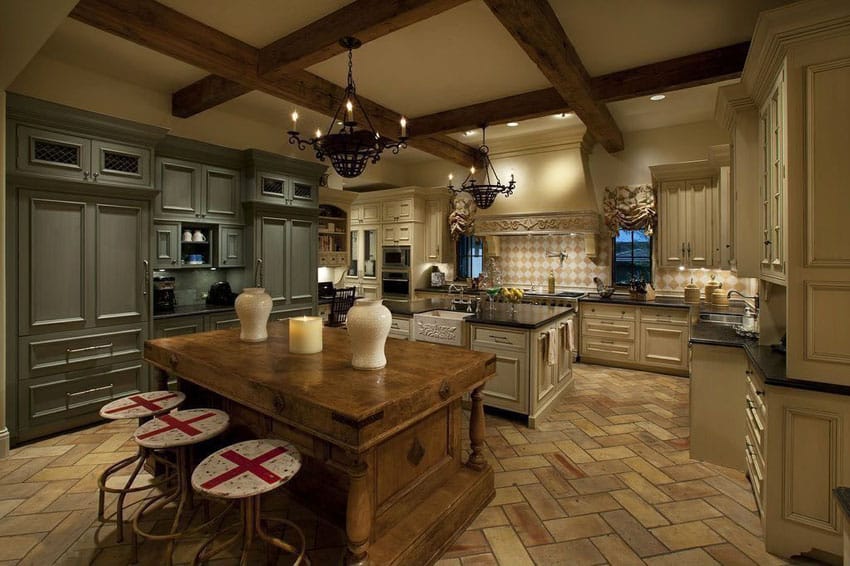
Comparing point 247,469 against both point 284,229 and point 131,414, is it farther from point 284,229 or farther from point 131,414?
point 284,229

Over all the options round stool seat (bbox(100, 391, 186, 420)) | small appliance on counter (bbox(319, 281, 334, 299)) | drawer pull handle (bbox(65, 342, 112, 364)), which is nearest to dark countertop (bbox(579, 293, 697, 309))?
small appliance on counter (bbox(319, 281, 334, 299))

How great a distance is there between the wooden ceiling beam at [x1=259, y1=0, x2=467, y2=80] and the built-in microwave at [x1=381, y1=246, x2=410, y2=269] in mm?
4095

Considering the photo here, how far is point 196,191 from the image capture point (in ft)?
15.0

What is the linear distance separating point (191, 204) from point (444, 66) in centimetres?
293

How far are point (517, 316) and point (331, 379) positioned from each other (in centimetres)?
240

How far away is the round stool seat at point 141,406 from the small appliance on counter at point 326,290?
13.5 feet

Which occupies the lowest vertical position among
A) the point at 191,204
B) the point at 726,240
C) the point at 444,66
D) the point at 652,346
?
the point at 652,346

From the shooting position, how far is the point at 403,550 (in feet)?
6.19

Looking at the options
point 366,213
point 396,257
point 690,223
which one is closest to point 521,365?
point 690,223

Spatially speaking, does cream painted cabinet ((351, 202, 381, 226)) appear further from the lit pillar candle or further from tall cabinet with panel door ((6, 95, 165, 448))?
the lit pillar candle

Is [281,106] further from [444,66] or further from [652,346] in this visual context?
[652,346]

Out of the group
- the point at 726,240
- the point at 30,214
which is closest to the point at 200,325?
the point at 30,214

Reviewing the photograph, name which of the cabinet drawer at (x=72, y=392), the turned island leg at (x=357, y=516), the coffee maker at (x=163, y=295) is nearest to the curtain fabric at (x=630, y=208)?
the turned island leg at (x=357, y=516)

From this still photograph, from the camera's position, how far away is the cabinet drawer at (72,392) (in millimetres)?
3330
